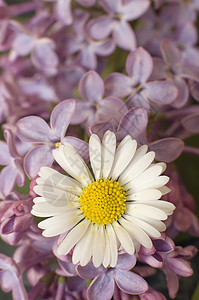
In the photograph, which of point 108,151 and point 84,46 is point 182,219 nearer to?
point 108,151

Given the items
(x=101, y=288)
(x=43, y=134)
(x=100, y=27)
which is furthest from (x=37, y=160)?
(x=100, y=27)

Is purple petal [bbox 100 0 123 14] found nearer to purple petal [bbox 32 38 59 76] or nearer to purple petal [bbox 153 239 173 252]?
purple petal [bbox 32 38 59 76]

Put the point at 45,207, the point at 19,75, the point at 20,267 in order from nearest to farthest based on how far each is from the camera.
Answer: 1. the point at 45,207
2. the point at 20,267
3. the point at 19,75

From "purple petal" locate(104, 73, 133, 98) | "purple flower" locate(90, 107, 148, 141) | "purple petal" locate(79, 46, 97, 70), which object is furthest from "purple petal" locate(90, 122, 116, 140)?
"purple petal" locate(79, 46, 97, 70)

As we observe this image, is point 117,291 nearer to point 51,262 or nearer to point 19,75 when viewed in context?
point 51,262

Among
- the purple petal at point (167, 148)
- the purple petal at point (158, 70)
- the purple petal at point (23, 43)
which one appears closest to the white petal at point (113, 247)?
the purple petal at point (167, 148)

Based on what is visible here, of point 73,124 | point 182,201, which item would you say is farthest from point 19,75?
point 182,201
